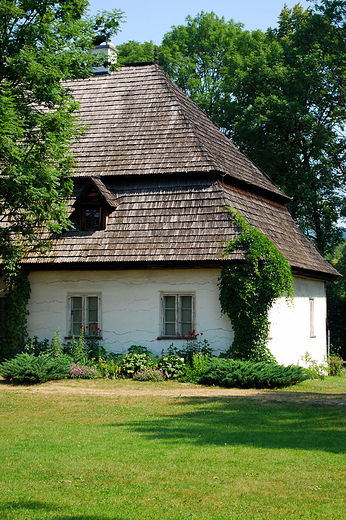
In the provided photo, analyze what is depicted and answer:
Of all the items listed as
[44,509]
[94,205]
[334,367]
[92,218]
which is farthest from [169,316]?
[44,509]

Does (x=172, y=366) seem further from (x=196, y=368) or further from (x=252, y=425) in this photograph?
(x=252, y=425)

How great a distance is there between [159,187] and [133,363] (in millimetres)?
5113

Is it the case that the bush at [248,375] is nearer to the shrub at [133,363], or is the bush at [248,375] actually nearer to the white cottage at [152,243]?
the white cottage at [152,243]

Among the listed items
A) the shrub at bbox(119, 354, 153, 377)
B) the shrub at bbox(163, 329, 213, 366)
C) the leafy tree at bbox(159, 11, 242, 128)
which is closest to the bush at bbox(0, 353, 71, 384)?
the shrub at bbox(119, 354, 153, 377)

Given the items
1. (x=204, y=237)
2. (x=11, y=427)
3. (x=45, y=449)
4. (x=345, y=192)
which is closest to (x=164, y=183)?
(x=204, y=237)

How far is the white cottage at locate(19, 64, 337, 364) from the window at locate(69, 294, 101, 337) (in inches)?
1.2

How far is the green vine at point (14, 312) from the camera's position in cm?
1590

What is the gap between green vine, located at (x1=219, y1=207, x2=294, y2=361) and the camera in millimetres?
14477

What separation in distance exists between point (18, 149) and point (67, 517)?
30.3 ft

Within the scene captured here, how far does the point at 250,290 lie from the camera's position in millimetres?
14438

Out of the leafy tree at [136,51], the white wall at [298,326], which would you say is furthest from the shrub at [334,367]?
the leafy tree at [136,51]

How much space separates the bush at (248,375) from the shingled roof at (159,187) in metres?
2.75

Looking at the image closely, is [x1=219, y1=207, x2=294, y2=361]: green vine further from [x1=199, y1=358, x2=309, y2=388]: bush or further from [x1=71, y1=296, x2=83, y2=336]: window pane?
[x1=71, y1=296, x2=83, y2=336]: window pane

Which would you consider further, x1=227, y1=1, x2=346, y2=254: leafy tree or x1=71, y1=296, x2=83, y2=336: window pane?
x1=227, y1=1, x2=346, y2=254: leafy tree
